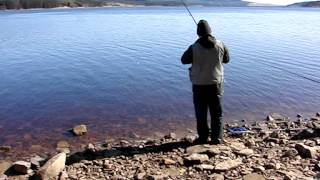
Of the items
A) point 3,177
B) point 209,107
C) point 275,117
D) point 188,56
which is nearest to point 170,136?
point 209,107

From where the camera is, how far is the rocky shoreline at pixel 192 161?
766 cm

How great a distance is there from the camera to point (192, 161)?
8109 mm

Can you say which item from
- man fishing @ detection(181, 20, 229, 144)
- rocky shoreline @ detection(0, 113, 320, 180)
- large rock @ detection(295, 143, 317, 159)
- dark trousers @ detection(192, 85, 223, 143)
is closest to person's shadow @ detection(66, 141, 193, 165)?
rocky shoreline @ detection(0, 113, 320, 180)

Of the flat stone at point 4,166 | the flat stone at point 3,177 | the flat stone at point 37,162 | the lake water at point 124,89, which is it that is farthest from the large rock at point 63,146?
the flat stone at point 3,177

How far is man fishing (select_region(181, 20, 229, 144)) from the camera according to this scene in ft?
28.2

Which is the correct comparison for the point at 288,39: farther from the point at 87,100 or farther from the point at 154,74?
the point at 87,100

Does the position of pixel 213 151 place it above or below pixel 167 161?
above

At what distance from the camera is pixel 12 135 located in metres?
12.0

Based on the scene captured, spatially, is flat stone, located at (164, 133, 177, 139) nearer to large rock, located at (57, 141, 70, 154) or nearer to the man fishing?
the man fishing

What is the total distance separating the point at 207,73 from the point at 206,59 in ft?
0.87

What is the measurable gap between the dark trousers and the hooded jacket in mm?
153

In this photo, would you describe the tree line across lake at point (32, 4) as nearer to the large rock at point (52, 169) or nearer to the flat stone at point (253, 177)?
the large rock at point (52, 169)

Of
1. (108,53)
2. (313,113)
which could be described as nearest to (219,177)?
(313,113)

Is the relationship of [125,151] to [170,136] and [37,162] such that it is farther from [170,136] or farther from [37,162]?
[170,136]
